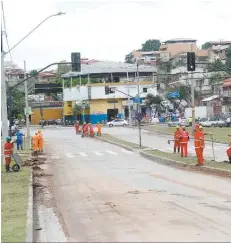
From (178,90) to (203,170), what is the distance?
69153mm

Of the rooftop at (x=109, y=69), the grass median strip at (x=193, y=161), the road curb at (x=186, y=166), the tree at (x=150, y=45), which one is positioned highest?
the tree at (x=150, y=45)

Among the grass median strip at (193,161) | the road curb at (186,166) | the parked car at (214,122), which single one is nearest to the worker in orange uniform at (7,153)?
the road curb at (186,166)

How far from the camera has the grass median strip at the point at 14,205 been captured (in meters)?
10.3

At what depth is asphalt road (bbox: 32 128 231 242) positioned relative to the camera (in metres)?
10.6

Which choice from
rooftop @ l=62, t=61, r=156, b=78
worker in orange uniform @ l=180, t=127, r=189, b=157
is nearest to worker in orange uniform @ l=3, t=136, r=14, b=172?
worker in orange uniform @ l=180, t=127, r=189, b=157

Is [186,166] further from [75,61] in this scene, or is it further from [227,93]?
[227,93]

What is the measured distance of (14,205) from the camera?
14.0 m

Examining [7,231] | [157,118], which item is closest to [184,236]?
[7,231]

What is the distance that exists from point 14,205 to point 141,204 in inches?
123

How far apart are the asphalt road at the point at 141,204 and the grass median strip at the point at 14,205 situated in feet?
3.01

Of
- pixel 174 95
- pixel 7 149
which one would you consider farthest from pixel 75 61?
pixel 174 95

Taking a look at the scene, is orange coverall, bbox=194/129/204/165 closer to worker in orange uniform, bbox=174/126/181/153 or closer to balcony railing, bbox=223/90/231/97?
worker in orange uniform, bbox=174/126/181/153

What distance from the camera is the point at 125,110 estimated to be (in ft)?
326

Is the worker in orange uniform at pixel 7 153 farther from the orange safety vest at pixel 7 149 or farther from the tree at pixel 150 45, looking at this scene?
the tree at pixel 150 45
